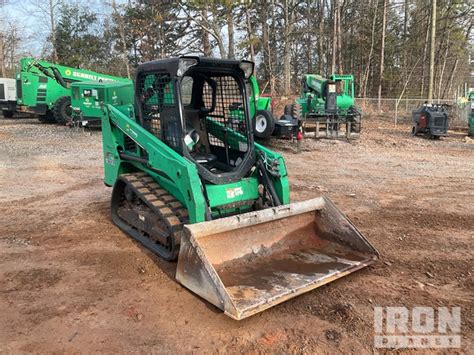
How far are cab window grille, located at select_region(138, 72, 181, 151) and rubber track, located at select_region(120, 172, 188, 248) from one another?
0.54 metres

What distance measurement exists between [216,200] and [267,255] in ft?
2.54

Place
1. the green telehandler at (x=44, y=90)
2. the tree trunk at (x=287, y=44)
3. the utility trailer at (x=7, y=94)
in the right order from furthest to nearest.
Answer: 1. the tree trunk at (x=287, y=44)
2. the utility trailer at (x=7, y=94)
3. the green telehandler at (x=44, y=90)

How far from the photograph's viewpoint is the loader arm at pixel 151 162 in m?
4.08

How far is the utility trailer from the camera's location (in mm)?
20250

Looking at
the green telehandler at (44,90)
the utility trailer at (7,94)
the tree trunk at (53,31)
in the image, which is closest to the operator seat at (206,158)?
the green telehandler at (44,90)

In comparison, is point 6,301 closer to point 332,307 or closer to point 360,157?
point 332,307

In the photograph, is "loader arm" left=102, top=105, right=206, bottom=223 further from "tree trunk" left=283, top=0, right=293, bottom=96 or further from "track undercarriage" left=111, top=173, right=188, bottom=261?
"tree trunk" left=283, top=0, right=293, bottom=96

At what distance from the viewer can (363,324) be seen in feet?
11.0

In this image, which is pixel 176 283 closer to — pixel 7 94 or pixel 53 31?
pixel 7 94

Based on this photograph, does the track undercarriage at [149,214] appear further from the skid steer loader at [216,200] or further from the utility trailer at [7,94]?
the utility trailer at [7,94]

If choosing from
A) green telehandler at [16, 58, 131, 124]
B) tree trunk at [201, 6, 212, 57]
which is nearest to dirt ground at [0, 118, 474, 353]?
green telehandler at [16, 58, 131, 124]

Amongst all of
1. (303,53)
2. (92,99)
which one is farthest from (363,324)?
(303,53)

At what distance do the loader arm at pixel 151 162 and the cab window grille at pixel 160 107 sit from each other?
0.46 feet

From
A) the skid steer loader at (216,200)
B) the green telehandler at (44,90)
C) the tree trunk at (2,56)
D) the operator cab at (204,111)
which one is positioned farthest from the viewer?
the tree trunk at (2,56)
